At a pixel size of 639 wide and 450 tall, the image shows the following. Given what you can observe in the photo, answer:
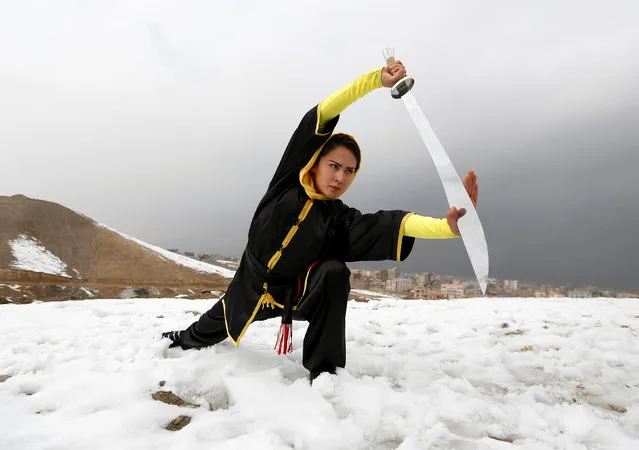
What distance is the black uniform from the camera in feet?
7.29

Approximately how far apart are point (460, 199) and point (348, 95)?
34.9 inches

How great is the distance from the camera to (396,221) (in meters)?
2.24

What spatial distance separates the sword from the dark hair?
461 mm

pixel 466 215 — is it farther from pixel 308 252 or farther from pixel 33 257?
pixel 33 257

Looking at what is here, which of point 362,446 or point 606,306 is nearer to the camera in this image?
point 362,446

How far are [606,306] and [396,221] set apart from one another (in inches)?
176

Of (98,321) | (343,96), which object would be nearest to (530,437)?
(343,96)

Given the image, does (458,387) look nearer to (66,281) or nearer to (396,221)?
(396,221)

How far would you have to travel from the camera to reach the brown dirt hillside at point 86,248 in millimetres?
17031

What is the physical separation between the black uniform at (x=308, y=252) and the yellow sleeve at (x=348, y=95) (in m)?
0.05

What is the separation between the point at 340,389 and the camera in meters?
2.04

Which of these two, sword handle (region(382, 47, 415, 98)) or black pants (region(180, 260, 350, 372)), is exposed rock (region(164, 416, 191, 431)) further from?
sword handle (region(382, 47, 415, 98))

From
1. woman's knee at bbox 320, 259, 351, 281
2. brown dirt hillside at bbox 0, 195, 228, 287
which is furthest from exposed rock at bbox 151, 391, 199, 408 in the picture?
brown dirt hillside at bbox 0, 195, 228, 287

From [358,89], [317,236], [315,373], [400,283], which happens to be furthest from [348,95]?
[400,283]
